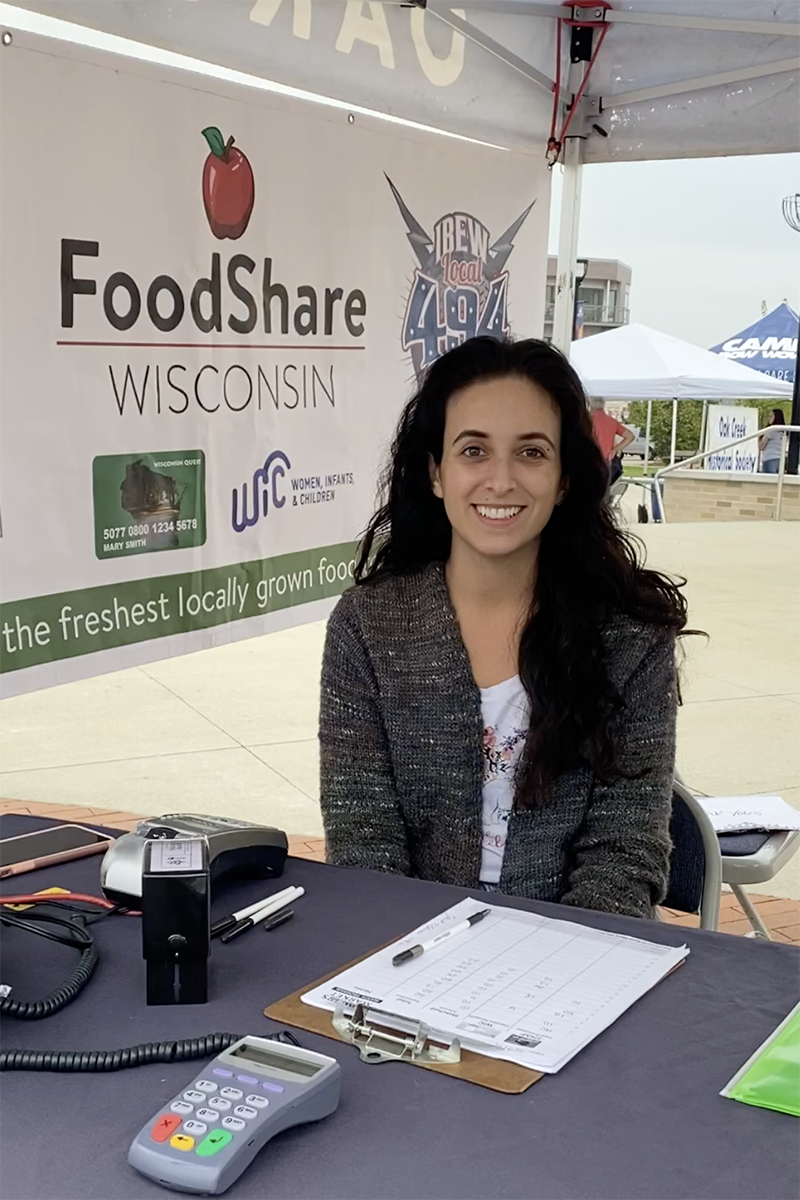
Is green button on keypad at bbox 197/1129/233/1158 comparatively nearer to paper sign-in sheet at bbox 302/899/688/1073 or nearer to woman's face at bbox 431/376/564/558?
paper sign-in sheet at bbox 302/899/688/1073

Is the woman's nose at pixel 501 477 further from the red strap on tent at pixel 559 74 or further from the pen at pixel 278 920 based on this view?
the red strap on tent at pixel 559 74

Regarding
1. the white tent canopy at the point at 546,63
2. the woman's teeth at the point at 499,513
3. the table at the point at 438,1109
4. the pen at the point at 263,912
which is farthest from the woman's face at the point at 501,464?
the white tent canopy at the point at 546,63

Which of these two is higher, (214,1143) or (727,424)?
(727,424)

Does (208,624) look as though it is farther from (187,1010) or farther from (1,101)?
(187,1010)

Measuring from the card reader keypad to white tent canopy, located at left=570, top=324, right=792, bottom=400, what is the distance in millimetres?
16002

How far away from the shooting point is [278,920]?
1.46m

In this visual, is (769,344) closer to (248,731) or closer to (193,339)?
(248,731)

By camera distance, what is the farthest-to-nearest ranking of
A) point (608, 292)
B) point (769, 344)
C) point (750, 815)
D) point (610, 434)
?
1. point (608, 292)
2. point (769, 344)
3. point (610, 434)
4. point (750, 815)

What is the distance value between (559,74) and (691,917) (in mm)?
2430

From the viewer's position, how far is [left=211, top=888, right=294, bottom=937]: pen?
1426 millimetres

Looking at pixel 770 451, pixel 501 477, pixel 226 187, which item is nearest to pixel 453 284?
pixel 226 187

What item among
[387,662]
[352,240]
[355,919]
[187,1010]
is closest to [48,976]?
[187,1010]

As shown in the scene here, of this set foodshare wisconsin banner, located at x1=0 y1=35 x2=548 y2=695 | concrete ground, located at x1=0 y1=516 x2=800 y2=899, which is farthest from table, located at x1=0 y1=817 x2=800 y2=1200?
concrete ground, located at x1=0 y1=516 x2=800 y2=899

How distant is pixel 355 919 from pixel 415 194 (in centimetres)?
263
